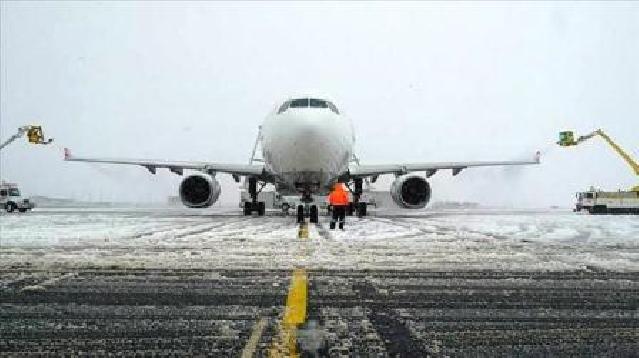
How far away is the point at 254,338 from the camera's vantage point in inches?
129

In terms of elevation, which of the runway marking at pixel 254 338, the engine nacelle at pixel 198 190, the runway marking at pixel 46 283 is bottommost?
the runway marking at pixel 46 283

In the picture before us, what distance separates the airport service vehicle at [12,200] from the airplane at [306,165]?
35.6 ft

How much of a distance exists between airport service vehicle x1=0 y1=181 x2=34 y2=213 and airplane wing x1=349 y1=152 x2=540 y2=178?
69.1ft

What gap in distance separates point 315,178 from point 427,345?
15170 mm

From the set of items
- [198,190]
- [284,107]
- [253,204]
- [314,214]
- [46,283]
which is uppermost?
[284,107]

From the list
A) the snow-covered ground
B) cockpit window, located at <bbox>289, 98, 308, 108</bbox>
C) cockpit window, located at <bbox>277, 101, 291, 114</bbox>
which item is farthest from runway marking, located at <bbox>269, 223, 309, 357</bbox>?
cockpit window, located at <bbox>277, 101, 291, 114</bbox>

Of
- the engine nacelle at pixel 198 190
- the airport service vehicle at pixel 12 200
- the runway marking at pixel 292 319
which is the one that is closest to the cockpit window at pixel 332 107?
the engine nacelle at pixel 198 190

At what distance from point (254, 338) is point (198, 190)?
18876 millimetres

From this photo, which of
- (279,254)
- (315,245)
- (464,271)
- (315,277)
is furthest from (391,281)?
(315,245)

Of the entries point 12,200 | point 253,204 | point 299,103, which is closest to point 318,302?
point 299,103

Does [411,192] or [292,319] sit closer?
[292,319]

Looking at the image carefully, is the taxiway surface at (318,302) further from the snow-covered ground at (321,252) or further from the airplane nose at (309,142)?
the airplane nose at (309,142)

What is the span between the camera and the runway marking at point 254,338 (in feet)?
9.70

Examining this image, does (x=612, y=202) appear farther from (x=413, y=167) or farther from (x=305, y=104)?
(x=305, y=104)
